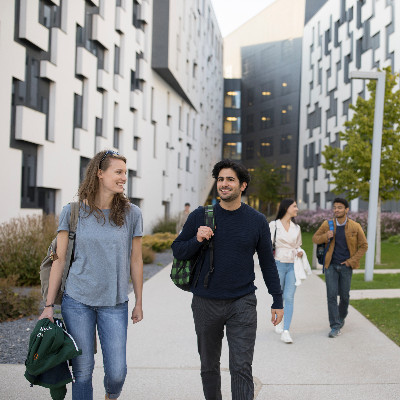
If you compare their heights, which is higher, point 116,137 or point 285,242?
point 116,137

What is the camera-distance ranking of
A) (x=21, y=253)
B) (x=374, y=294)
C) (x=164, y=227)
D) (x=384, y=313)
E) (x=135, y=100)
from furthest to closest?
(x=164, y=227) < (x=135, y=100) < (x=21, y=253) < (x=374, y=294) < (x=384, y=313)

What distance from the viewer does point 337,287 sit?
23.5ft

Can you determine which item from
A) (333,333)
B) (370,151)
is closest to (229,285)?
(333,333)

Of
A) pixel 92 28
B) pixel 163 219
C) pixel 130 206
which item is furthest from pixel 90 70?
pixel 130 206

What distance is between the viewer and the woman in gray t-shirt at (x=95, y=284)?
3377mm

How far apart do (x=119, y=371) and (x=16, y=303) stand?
5053 mm

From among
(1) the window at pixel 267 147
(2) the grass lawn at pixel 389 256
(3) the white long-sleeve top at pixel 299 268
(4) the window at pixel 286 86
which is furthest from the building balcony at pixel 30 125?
(1) the window at pixel 267 147

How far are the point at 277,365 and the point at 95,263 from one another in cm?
300

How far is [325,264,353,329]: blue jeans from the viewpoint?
7043 millimetres

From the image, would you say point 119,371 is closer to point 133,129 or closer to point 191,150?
point 133,129

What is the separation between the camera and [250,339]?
3.71m

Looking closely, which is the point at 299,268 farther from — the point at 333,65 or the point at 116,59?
the point at 333,65

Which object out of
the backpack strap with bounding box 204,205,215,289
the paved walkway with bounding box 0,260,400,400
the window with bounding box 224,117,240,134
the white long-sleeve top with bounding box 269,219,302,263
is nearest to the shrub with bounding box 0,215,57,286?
the paved walkway with bounding box 0,260,400,400

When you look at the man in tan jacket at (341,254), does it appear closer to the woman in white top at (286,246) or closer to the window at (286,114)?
the woman in white top at (286,246)
